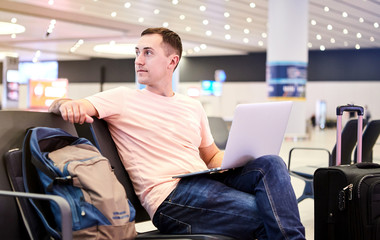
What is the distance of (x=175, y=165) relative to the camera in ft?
7.20

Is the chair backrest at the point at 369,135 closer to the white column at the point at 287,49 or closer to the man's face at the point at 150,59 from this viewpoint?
the man's face at the point at 150,59

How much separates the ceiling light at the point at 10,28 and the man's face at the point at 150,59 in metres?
15.1

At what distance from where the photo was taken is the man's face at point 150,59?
7.50ft

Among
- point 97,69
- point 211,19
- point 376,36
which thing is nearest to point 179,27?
point 211,19

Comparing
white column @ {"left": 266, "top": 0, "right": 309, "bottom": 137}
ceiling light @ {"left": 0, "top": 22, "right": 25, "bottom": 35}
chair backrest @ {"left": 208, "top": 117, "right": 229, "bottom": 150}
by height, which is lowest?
chair backrest @ {"left": 208, "top": 117, "right": 229, "bottom": 150}

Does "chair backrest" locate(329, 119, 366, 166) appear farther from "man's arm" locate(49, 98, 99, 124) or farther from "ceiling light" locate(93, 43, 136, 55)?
"ceiling light" locate(93, 43, 136, 55)

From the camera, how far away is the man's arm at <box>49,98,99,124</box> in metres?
1.96

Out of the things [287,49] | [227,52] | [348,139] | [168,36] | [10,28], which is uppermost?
[10,28]

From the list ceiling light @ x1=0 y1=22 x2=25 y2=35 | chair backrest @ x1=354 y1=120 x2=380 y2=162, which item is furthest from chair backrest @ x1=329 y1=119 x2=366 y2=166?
ceiling light @ x1=0 y1=22 x2=25 y2=35

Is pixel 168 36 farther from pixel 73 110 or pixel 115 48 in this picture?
pixel 115 48

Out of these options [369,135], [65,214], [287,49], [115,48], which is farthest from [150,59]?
[115,48]

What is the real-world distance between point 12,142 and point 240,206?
2.93 feet

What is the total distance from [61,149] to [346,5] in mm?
14025

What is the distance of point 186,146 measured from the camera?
231 centimetres
